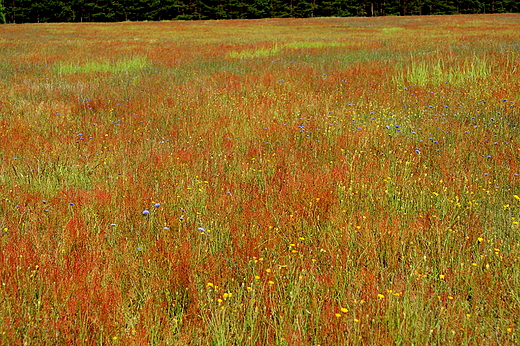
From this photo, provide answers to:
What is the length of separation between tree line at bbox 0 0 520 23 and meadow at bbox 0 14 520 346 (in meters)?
72.9

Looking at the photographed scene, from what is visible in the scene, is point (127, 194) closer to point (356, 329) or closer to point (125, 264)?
point (125, 264)

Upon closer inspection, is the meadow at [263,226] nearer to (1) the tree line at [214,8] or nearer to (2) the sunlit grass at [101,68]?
(2) the sunlit grass at [101,68]

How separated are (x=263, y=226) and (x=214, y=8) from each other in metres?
77.6

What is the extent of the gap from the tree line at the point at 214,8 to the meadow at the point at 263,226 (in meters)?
72.9

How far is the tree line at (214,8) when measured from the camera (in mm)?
68812

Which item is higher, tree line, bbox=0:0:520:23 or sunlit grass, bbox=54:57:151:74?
tree line, bbox=0:0:520:23

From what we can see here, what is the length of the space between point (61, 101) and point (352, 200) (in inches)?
263

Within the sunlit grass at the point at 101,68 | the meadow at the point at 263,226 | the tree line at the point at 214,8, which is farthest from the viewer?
the tree line at the point at 214,8

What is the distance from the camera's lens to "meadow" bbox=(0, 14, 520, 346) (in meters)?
1.88

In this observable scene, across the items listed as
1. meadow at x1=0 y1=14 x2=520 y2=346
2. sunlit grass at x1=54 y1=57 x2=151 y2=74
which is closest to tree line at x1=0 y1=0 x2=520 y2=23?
sunlit grass at x1=54 y1=57 x2=151 y2=74

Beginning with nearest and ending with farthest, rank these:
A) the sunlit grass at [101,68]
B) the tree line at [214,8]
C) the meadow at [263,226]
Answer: the meadow at [263,226]
the sunlit grass at [101,68]
the tree line at [214,8]

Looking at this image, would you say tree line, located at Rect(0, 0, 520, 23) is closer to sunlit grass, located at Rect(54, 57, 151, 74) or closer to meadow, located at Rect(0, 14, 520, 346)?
sunlit grass, located at Rect(54, 57, 151, 74)

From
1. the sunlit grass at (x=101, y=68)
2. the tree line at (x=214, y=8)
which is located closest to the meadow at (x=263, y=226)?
the sunlit grass at (x=101, y=68)

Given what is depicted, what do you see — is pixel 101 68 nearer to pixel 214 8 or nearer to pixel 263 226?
pixel 263 226
